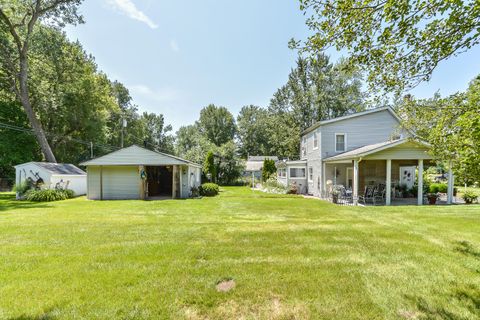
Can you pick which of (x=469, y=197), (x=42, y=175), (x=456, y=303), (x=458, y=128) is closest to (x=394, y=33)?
(x=458, y=128)

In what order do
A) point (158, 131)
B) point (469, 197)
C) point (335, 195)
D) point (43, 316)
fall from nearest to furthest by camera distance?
point (43, 316)
point (469, 197)
point (335, 195)
point (158, 131)

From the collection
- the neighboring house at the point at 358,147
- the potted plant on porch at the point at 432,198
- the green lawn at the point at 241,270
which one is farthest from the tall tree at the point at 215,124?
the green lawn at the point at 241,270

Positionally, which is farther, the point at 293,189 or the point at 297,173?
the point at 297,173

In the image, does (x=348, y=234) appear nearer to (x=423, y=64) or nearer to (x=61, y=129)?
(x=423, y=64)

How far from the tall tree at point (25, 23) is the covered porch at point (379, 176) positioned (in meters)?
23.0

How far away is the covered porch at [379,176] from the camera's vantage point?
12012mm

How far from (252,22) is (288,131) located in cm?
2367

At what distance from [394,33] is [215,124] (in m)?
44.7

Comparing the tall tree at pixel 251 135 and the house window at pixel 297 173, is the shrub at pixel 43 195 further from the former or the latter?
the tall tree at pixel 251 135

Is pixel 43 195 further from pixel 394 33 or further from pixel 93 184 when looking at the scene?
pixel 394 33

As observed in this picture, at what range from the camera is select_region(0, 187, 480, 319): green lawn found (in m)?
3.09

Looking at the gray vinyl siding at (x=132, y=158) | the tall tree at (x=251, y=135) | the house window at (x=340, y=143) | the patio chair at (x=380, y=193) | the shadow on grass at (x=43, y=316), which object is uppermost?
the tall tree at (x=251, y=135)

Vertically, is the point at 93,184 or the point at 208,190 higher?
the point at 93,184

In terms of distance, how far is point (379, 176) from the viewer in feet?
51.2
